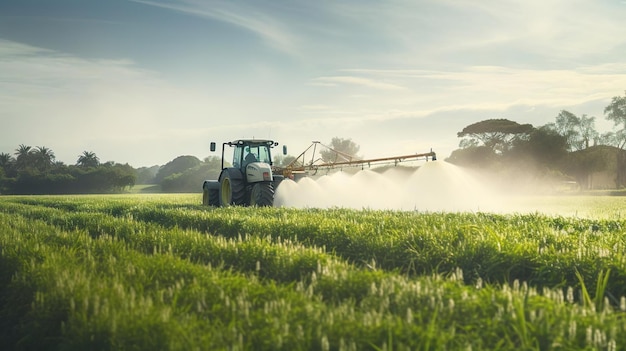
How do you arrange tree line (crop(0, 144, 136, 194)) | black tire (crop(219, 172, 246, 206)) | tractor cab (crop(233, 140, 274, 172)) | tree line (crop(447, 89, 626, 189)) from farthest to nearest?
1. tree line (crop(0, 144, 136, 194))
2. tree line (crop(447, 89, 626, 189))
3. tractor cab (crop(233, 140, 274, 172))
4. black tire (crop(219, 172, 246, 206))

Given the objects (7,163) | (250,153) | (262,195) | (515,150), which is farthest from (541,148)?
(7,163)

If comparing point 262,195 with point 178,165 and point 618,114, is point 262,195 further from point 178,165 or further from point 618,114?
point 178,165

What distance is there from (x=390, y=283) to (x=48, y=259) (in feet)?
19.0

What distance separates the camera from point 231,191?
21.2 meters

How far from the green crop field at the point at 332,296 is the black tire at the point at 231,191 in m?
10.9

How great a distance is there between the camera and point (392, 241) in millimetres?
9125

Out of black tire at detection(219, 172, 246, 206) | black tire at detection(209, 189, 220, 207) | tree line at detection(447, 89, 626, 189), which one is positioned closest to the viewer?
black tire at detection(219, 172, 246, 206)

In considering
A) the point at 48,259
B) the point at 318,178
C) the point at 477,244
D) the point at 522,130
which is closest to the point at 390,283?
the point at 477,244

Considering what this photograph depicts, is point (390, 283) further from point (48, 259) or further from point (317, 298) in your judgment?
point (48, 259)

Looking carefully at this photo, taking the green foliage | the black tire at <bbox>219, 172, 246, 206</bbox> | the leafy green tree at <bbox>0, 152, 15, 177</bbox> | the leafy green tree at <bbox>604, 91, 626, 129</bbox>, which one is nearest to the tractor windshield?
the black tire at <bbox>219, 172, 246, 206</bbox>

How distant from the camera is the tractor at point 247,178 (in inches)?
793

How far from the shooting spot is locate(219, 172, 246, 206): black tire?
836 inches

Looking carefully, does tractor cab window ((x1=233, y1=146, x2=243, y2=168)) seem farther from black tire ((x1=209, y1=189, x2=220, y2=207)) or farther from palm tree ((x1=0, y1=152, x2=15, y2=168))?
palm tree ((x1=0, y1=152, x2=15, y2=168))

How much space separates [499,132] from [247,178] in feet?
144
